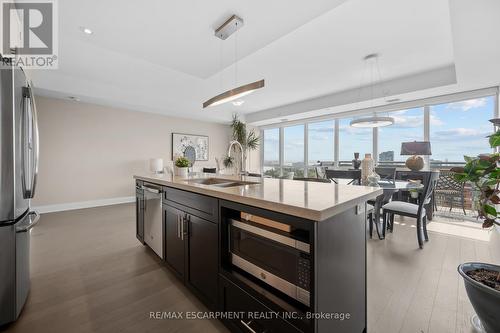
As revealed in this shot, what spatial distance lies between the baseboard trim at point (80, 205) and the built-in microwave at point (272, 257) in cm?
527

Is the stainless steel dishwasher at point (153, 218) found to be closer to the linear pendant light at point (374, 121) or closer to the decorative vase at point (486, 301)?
the decorative vase at point (486, 301)

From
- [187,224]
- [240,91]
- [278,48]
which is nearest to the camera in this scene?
[187,224]

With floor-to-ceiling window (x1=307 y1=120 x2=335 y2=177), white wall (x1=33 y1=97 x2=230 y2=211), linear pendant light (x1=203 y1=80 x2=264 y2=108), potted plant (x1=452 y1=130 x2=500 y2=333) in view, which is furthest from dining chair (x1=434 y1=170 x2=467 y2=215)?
white wall (x1=33 y1=97 x2=230 y2=211)

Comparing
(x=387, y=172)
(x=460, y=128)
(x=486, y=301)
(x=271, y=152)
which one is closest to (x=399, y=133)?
(x=460, y=128)

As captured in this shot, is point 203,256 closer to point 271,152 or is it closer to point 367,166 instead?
point 367,166

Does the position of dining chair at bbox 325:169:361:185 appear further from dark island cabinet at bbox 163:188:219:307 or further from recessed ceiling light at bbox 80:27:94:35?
recessed ceiling light at bbox 80:27:94:35

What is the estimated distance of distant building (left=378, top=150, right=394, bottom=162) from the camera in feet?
16.7

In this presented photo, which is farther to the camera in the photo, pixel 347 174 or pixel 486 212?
pixel 347 174

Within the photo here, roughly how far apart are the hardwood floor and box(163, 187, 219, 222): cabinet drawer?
76 centimetres

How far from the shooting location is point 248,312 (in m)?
1.21

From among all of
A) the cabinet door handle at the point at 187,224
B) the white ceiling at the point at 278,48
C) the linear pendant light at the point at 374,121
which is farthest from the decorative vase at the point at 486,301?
the linear pendant light at the point at 374,121

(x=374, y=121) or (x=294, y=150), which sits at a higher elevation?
(x=374, y=121)

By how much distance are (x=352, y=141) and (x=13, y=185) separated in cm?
621

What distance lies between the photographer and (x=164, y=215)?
2.08m
